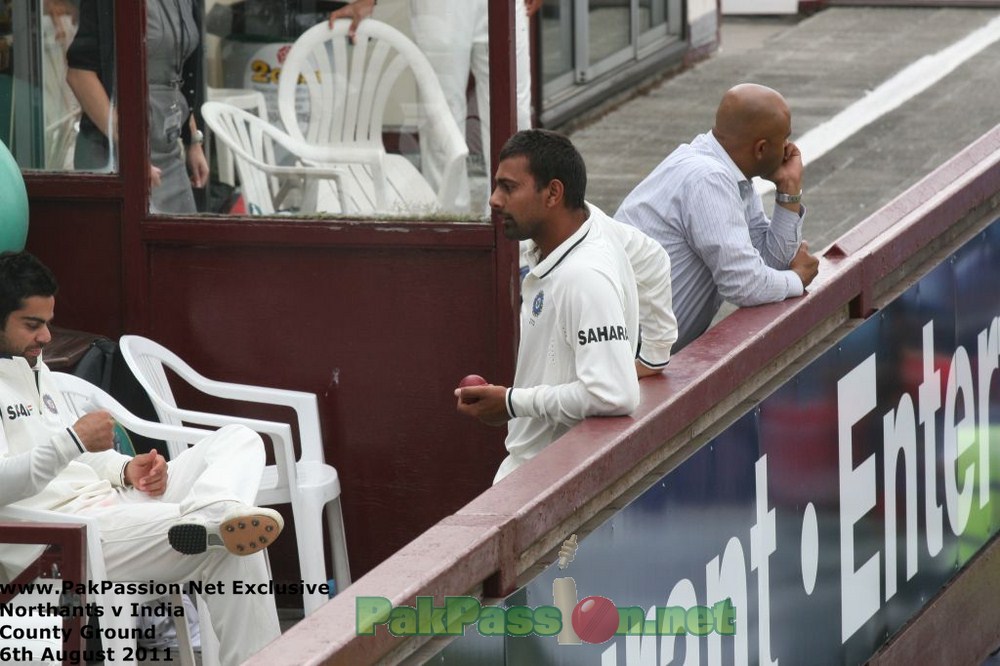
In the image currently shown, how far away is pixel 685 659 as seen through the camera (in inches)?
164

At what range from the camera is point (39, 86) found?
6.11 m

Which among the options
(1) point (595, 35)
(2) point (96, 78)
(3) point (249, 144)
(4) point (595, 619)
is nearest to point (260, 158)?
(3) point (249, 144)

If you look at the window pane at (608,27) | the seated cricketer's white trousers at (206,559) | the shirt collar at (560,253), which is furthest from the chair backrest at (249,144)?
the window pane at (608,27)

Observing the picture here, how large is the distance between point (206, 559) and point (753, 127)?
193cm

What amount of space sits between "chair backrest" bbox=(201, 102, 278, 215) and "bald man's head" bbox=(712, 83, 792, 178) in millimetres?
1634

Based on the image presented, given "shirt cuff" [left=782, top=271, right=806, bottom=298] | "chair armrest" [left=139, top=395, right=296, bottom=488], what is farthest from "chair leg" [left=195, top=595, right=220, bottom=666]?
"shirt cuff" [left=782, top=271, right=806, bottom=298]

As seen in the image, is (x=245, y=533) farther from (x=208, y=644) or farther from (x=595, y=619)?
(x=595, y=619)

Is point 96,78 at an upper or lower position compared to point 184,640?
upper

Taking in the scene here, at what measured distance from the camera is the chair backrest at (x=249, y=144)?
19.8 ft

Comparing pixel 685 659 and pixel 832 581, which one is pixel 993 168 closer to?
pixel 832 581

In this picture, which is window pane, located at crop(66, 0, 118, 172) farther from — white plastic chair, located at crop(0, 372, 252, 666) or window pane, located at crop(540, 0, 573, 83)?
window pane, located at crop(540, 0, 573, 83)

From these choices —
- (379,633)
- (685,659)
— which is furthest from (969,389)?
(379,633)

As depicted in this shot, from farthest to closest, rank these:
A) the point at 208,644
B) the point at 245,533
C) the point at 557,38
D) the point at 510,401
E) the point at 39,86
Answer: the point at 557,38 < the point at 39,86 < the point at 208,644 < the point at 245,533 < the point at 510,401

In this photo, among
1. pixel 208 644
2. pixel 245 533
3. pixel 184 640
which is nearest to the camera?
pixel 245 533
